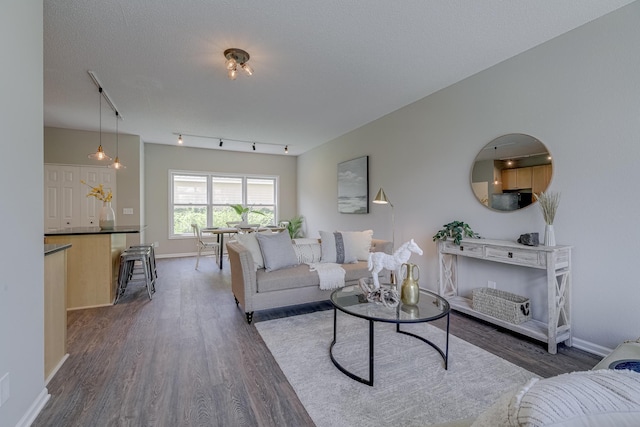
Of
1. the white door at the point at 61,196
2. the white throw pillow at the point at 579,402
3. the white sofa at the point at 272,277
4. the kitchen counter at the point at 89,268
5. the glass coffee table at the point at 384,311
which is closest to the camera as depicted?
the white throw pillow at the point at 579,402

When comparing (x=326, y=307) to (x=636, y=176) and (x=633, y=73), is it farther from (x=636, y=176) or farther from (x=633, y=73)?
(x=633, y=73)

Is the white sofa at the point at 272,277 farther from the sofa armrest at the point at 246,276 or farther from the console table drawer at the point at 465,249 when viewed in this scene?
the console table drawer at the point at 465,249

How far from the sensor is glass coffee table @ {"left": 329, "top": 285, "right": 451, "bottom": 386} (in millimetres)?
1880

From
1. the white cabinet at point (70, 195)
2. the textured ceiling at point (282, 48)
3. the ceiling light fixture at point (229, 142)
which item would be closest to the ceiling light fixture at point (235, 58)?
the textured ceiling at point (282, 48)

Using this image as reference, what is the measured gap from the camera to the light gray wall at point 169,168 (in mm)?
6570

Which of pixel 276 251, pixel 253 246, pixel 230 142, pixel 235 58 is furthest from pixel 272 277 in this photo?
pixel 230 142

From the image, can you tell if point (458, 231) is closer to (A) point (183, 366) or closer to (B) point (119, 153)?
(A) point (183, 366)

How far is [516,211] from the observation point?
2.82 meters

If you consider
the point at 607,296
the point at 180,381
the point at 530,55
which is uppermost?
the point at 530,55

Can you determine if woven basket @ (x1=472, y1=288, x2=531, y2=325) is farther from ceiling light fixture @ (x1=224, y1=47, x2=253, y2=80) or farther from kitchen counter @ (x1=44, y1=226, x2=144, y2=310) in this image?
kitchen counter @ (x1=44, y1=226, x2=144, y2=310)
